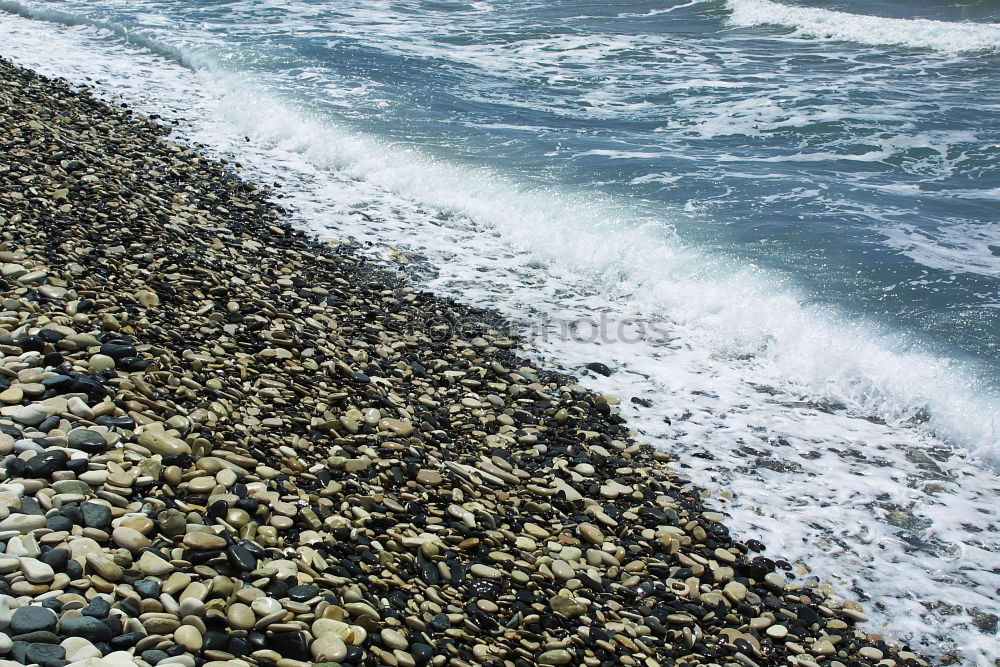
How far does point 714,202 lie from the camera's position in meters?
10.2

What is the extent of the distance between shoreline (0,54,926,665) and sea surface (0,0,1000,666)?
2.16 feet

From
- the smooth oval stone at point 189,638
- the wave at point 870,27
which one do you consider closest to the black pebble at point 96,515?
the smooth oval stone at point 189,638

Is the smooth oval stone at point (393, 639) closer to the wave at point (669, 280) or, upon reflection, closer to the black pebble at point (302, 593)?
the black pebble at point (302, 593)

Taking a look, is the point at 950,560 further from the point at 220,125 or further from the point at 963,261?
the point at 220,125

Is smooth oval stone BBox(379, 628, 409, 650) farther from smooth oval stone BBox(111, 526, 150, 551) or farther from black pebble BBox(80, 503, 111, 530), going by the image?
black pebble BBox(80, 503, 111, 530)

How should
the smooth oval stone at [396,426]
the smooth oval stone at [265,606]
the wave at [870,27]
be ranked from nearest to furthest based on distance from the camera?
the smooth oval stone at [265,606]
the smooth oval stone at [396,426]
the wave at [870,27]

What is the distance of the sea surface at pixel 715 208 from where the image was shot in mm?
5367

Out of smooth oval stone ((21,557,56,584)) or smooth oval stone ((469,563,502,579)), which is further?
smooth oval stone ((469,563,502,579))

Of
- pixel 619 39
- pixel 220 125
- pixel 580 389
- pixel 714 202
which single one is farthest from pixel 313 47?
pixel 580 389

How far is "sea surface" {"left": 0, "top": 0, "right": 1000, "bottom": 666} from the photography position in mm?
5367

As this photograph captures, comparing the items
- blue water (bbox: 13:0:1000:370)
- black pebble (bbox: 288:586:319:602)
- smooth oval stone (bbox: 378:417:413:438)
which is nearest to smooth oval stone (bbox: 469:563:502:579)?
black pebble (bbox: 288:586:319:602)

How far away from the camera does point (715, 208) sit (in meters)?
10.0

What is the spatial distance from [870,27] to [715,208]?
12.8 metres

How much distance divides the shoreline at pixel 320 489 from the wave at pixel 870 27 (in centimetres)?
1648
